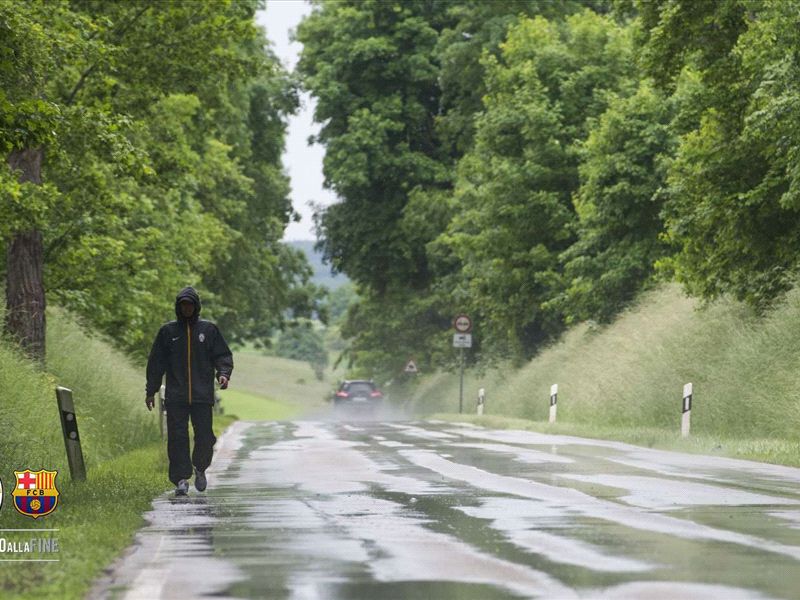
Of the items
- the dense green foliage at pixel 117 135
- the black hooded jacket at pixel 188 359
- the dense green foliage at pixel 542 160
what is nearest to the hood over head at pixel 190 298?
the black hooded jacket at pixel 188 359

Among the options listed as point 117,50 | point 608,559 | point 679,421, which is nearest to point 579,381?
point 679,421

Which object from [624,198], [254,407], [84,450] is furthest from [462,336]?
[254,407]

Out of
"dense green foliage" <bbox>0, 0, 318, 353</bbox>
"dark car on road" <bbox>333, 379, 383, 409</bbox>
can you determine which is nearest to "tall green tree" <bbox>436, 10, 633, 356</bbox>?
"dense green foliage" <bbox>0, 0, 318, 353</bbox>

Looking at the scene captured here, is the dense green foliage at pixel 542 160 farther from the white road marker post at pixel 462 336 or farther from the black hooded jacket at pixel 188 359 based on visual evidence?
the black hooded jacket at pixel 188 359

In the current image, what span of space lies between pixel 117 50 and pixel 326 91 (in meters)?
40.4

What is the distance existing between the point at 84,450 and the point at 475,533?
33.0 ft

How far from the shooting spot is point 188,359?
53.3 feet

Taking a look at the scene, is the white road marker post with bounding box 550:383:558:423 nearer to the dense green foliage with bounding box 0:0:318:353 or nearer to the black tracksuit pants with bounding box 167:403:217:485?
the dense green foliage with bounding box 0:0:318:353

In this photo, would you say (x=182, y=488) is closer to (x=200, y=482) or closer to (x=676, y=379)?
(x=200, y=482)

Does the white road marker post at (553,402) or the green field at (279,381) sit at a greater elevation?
the green field at (279,381)

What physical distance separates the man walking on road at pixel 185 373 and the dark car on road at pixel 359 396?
4889cm

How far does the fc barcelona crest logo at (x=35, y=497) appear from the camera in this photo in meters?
13.5

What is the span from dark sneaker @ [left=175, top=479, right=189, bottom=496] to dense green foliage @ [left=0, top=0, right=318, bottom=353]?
11.9ft

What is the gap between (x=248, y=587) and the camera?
9141 millimetres
